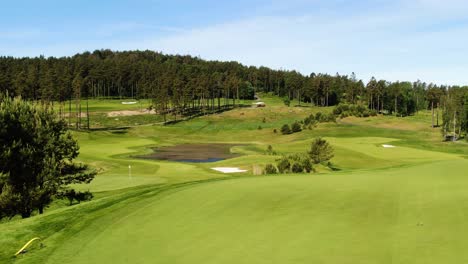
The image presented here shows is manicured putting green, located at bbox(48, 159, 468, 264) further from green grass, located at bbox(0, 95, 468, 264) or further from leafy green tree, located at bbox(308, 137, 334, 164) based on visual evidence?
leafy green tree, located at bbox(308, 137, 334, 164)

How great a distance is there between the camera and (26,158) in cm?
2825

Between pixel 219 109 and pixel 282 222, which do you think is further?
pixel 219 109

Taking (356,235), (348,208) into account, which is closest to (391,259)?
(356,235)

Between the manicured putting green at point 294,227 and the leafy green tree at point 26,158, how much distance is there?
522 inches

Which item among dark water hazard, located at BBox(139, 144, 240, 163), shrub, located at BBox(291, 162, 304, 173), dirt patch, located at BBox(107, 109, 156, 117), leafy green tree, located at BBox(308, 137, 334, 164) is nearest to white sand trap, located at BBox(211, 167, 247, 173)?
leafy green tree, located at BBox(308, 137, 334, 164)

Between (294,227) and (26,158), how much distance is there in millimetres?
22071

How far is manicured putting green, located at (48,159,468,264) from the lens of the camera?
34.1 ft

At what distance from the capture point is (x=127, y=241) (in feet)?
41.9

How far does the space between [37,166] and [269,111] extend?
130 metres

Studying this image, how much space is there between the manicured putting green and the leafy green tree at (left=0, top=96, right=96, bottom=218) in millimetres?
13271

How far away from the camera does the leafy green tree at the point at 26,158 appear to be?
26641mm

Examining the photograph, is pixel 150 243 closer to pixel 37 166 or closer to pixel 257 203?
pixel 257 203

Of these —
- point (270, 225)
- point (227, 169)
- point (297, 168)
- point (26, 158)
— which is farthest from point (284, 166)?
point (270, 225)

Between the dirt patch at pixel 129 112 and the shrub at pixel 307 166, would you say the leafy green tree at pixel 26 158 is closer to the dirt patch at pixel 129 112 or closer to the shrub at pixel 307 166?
the shrub at pixel 307 166
